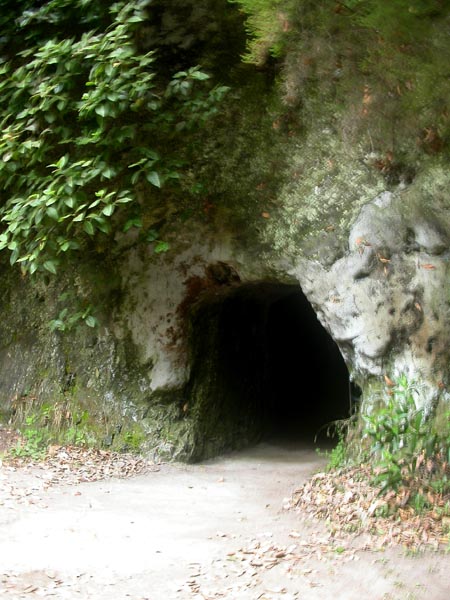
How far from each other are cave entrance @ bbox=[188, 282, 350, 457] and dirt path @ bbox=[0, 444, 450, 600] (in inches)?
53.7

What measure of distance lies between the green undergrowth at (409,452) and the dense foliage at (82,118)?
2.53m

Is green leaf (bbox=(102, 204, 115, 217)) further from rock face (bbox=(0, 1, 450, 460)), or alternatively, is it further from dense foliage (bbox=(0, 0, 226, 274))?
rock face (bbox=(0, 1, 450, 460))

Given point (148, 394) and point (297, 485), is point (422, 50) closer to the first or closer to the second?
point (297, 485)

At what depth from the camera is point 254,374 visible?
8.91 meters

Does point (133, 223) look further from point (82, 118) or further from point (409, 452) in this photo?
point (409, 452)

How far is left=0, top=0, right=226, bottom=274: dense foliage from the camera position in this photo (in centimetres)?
608

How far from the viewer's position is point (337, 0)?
4203mm

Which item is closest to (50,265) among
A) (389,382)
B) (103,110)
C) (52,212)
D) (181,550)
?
(52,212)

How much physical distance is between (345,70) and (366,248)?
1402mm

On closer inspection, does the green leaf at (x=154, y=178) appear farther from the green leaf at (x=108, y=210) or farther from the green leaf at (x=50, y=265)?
the green leaf at (x=50, y=265)

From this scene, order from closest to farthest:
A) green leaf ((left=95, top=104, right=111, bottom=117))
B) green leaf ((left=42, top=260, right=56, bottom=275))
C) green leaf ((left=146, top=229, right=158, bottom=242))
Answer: green leaf ((left=95, top=104, right=111, bottom=117))
green leaf ((left=42, top=260, right=56, bottom=275))
green leaf ((left=146, top=229, right=158, bottom=242))

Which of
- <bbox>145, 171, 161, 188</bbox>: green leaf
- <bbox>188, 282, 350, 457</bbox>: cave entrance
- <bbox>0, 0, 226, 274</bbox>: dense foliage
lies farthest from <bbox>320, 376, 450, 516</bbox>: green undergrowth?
<bbox>0, 0, 226, 274</bbox>: dense foliage

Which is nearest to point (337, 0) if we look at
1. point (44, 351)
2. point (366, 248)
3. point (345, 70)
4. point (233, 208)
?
point (345, 70)

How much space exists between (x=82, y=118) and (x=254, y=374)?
3.72m
